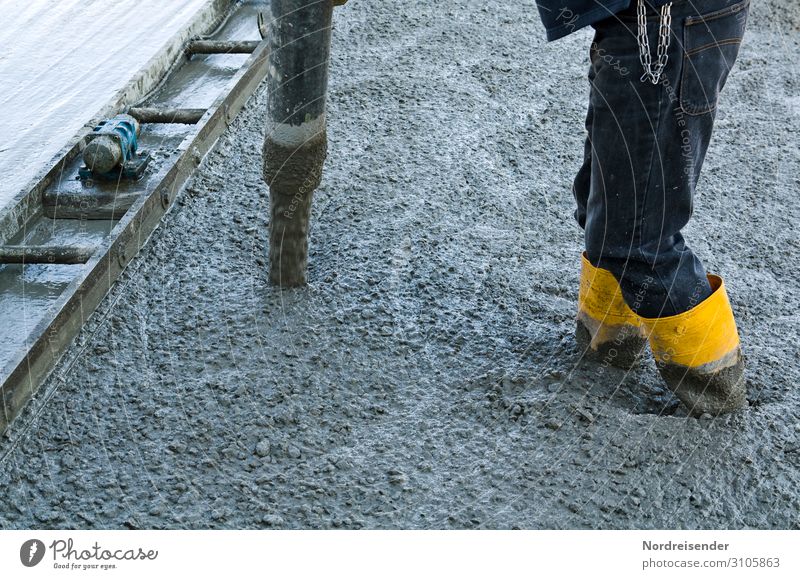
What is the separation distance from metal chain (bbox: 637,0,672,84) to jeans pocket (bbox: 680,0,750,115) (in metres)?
0.04

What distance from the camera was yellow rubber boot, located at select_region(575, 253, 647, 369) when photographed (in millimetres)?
2084

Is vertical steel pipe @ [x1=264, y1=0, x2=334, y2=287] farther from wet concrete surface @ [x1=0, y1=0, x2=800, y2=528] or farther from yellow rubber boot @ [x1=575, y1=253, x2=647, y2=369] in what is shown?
yellow rubber boot @ [x1=575, y1=253, x2=647, y2=369]

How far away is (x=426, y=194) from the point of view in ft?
9.38

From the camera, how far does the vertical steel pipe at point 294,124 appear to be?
6.88 feet

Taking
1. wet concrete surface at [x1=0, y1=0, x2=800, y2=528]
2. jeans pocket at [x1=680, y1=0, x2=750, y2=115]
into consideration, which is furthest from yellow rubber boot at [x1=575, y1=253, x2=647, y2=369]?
jeans pocket at [x1=680, y1=0, x2=750, y2=115]

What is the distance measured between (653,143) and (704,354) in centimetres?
49

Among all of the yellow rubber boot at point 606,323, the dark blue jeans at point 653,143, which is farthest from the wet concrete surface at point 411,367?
the dark blue jeans at point 653,143

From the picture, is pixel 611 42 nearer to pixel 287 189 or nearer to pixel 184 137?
pixel 287 189

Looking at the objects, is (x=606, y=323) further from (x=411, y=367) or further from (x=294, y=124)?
(x=294, y=124)

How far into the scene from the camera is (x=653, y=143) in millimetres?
1777

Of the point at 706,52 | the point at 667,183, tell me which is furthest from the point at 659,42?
the point at 667,183

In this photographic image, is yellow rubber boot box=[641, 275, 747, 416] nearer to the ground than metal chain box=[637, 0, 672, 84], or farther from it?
nearer to the ground

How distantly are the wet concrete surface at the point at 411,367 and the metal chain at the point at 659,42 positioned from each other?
2.50 feet

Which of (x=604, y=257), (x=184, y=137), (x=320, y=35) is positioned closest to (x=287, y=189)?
(x=320, y=35)
